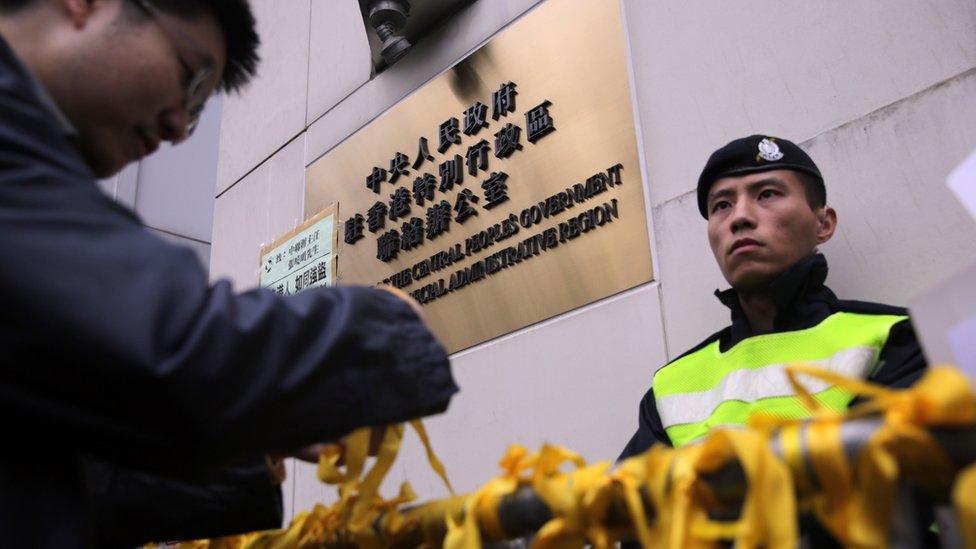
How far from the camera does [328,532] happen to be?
103 centimetres

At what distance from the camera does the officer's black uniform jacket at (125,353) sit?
1.97 feet

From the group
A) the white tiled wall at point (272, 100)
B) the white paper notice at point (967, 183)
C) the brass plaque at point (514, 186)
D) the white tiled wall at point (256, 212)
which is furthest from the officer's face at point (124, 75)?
the white tiled wall at point (272, 100)

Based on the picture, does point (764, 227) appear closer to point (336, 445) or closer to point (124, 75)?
point (336, 445)

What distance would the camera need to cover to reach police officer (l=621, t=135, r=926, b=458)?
137cm

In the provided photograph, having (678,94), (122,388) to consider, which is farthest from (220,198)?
(122,388)

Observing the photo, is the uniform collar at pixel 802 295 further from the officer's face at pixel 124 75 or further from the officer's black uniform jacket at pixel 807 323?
the officer's face at pixel 124 75

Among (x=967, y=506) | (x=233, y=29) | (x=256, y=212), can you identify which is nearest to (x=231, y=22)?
(x=233, y=29)

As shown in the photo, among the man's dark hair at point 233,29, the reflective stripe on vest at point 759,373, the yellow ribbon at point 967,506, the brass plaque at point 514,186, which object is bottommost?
the yellow ribbon at point 967,506

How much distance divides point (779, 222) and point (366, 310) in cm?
106

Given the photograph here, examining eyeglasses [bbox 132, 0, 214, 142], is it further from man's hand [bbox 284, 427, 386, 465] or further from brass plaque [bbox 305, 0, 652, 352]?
brass plaque [bbox 305, 0, 652, 352]

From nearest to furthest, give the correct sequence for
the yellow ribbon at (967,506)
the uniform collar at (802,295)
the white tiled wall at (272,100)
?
the yellow ribbon at (967,506) < the uniform collar at (802,295) < the white tiled wall at (272,100)

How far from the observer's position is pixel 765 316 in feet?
5.17

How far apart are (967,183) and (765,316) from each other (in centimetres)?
96

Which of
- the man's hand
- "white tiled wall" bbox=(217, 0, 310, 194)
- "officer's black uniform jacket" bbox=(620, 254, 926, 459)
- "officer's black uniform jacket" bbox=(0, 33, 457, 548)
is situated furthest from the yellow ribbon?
"white tiled wall" bbox=(217, 0, 310, 194)
